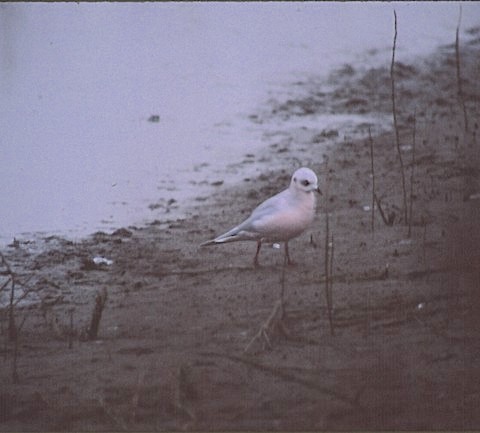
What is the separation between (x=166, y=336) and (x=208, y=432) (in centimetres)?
34

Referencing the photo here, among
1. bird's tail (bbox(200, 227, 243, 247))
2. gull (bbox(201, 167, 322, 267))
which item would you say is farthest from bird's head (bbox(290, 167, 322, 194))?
bird's tail (bbox(200, 227, 243, 247))

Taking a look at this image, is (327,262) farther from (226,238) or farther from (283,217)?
(226,238)

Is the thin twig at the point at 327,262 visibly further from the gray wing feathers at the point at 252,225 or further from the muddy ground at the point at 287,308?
the gray wing feathers at the point at 252,225

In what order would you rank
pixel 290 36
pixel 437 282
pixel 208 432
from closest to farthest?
pixel 208 432 → pixel 437 282 → pixel 290 36

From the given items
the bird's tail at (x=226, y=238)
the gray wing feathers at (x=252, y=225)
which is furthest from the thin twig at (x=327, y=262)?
the bird's tail at (x=226, y=238)

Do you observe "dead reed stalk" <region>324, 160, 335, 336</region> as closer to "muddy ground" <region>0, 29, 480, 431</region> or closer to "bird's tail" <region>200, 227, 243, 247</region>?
"muddy ground" <region>0, 29, 480, 431</region>

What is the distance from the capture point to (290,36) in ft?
12.4

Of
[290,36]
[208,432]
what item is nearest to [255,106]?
[290,36]

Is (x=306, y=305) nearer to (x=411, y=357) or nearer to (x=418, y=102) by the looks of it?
(x=411, y=357)

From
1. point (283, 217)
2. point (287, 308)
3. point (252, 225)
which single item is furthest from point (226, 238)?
point (287, 308)

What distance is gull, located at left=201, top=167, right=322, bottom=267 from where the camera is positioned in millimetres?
3521

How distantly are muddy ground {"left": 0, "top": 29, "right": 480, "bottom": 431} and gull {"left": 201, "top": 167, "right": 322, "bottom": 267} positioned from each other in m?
0.04

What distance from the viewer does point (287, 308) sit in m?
3.44

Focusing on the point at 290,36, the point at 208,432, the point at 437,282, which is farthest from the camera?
the point at 290,36
